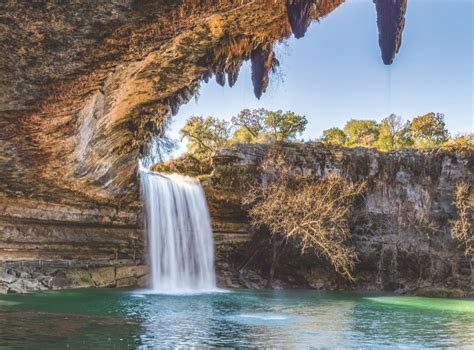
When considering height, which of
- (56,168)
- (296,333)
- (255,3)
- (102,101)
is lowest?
(296,333)

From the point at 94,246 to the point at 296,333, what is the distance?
1392 centimetres

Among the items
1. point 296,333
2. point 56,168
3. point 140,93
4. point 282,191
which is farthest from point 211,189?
point 296,333

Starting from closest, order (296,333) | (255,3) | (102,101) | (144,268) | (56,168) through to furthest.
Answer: (255,3) < (296,333) < (102,101) < (56,168) < (144,268)

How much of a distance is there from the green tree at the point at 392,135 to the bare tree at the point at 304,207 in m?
14.6

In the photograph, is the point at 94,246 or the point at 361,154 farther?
the point at 361,154

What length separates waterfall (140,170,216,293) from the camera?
73.9 feet

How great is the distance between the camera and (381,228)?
2491cm

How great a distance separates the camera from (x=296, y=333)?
9883 mm

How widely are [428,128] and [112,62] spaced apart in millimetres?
33433

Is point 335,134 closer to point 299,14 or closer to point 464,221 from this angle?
point 464,221

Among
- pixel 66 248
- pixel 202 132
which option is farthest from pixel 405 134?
pixel 66 248

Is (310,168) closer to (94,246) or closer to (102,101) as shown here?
(94,246)

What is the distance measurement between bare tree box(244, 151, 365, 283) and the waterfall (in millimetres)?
2559

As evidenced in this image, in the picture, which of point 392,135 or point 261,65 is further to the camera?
point 392,135
